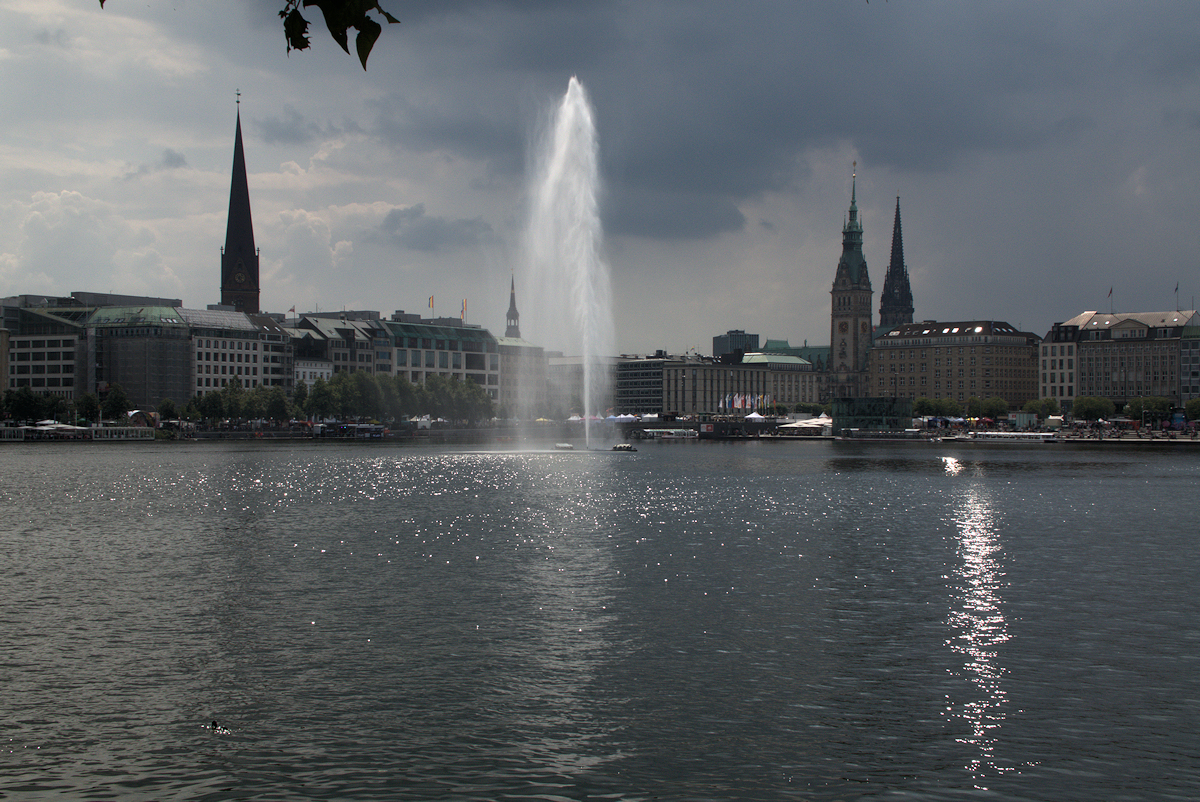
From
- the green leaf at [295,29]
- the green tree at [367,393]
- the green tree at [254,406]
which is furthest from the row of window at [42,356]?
the green leaf at [295,29]

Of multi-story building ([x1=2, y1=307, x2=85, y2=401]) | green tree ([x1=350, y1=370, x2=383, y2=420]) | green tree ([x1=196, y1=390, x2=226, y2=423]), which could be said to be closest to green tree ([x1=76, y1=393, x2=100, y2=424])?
green tree ([x1=196, y1=390, x2=226, y2=423])

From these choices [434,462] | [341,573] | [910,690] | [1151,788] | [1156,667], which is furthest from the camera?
[434,462]

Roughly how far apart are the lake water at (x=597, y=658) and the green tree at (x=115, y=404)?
133015 mm

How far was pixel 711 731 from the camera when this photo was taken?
774 inches

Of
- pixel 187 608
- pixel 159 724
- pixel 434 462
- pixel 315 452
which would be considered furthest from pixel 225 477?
pixel 159 724

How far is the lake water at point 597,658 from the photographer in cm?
1767

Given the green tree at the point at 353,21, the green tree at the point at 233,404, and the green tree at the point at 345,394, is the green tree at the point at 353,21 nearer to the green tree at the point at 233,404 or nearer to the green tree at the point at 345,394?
the green tree at the point at 233,404

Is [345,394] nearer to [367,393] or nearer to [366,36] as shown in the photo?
[367,393]

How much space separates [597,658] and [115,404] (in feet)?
559

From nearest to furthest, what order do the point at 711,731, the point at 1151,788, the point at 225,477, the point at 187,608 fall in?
1. the point at 1151,788
2. the point at 711,731
3. the point at 187,608
4. the point at 225,477

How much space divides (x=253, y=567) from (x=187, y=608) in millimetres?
7694

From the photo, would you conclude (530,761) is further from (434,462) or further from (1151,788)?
(434,462)

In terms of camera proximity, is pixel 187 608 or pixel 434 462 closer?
pixel 187 608

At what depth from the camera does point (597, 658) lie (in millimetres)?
24688
